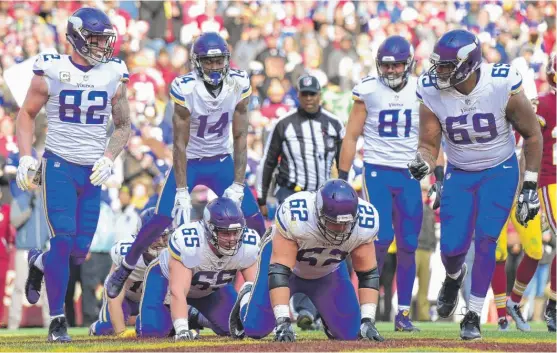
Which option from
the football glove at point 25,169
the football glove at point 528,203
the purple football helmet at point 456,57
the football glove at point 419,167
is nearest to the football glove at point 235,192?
the football glove at point 25,169

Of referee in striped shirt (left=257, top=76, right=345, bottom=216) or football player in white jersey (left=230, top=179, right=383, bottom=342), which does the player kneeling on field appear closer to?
football player in white jersey (left=230, top=179, right=383, bottom=342)

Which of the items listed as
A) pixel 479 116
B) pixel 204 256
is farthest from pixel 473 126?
pixel 204 256

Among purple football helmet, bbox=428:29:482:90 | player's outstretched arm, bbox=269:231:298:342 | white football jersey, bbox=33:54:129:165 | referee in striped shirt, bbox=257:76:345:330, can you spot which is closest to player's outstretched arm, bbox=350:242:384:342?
player's outstretched arm, bbox=269:231:298:342

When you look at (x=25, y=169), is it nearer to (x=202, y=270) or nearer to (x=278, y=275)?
(x=202, y=270)

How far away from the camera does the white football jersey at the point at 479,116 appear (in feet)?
26.9

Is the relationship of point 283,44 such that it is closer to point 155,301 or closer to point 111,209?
point 111,209

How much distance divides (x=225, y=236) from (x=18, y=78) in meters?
4.47

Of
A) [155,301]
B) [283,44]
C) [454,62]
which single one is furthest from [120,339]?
[283,44]

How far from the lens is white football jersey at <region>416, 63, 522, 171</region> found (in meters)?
8.21

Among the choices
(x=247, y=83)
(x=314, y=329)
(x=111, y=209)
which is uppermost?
(x=247, y=83)

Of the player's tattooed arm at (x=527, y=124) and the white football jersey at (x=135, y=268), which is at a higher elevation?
the player's tattooed arm at (x=527, y=124)

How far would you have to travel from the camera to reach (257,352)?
7059mm

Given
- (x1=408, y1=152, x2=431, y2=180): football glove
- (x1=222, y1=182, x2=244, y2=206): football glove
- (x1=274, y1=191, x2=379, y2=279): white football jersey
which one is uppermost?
(x1=408, y1=152, x2=431, y2=180): football glove

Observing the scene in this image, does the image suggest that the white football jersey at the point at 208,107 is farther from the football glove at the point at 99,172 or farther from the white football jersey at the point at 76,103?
the football glove at the point at 99,172
